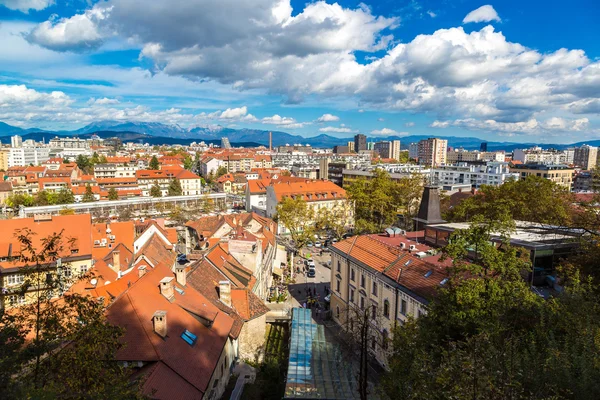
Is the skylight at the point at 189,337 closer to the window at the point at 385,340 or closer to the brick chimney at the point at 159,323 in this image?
the brick chimney at the point at 159,323

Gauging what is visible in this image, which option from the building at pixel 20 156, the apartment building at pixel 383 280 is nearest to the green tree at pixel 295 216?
the apartment building at pixel 383 280

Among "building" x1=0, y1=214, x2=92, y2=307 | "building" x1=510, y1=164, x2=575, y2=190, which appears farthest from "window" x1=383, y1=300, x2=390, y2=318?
"building" x1=510, y1=164, x2=575, y2=190

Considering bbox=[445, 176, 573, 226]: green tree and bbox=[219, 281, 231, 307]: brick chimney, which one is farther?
bbox=[445, 176, 573, 226]: green tree

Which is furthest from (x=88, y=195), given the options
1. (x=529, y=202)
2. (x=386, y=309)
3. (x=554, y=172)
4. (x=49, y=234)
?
(x=554, y=172)

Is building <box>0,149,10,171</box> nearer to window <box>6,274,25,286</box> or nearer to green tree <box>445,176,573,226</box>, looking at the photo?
window <box>6,274,25,286</box>

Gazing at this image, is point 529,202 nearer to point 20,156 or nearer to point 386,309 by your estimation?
point 386,309

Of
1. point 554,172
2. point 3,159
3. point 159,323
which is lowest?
point 159,323
